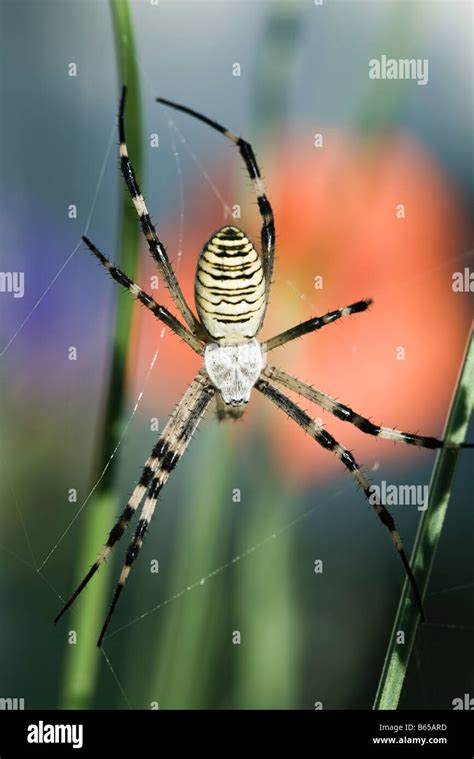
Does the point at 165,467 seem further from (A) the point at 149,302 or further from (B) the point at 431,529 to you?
(B) the point at 431,529

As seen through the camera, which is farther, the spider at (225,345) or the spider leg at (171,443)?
the spider leg at (171,443)

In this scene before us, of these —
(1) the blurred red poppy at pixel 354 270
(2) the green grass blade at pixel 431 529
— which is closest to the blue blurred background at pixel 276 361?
(1) the blurred red poppy at pixel 354 270

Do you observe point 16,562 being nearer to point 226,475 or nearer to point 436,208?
point 226,475

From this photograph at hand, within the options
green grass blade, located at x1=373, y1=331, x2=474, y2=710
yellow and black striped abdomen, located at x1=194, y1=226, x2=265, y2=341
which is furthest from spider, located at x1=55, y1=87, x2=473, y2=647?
green grass blade, located at x1=373, y1=331, x2=474, y2=710

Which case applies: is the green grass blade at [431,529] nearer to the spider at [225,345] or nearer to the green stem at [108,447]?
the green stem at [108,447]

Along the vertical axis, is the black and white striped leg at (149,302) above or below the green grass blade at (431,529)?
above

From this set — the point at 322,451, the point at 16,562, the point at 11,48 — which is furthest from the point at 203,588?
the point at 11,48

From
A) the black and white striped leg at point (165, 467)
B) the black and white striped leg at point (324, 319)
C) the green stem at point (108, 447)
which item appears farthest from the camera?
the black and white striped leg at point (165, 467)
